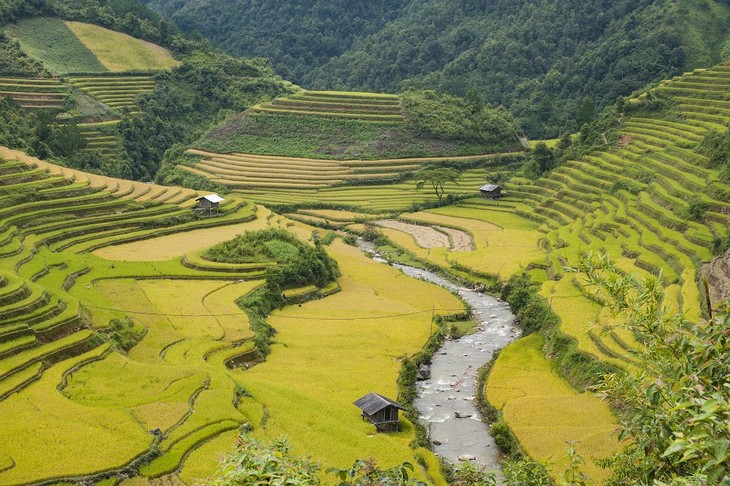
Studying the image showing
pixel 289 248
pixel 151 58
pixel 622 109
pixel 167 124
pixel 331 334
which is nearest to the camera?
pixel 331 334

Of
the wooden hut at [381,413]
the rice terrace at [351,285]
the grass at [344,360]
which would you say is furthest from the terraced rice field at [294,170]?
the wooden hut at [381,413]

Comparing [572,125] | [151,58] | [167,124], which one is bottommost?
[572,125]

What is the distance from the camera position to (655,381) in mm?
6051

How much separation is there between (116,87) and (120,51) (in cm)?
674

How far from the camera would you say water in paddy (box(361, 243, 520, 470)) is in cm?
1870

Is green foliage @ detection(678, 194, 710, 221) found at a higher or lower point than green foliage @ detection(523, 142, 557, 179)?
higher

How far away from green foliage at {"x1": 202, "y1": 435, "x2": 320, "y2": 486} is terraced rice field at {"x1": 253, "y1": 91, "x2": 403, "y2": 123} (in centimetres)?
5512

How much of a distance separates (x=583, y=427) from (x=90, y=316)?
14.5 metres

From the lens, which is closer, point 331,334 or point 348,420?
point 348,420

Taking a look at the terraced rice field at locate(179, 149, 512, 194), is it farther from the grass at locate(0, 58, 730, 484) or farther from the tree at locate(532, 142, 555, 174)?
the tree at locate(532, 142, 555, 174)

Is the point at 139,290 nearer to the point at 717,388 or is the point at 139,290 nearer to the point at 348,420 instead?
the point at 348,420

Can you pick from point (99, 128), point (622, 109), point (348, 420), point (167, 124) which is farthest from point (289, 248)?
point (167, 124)

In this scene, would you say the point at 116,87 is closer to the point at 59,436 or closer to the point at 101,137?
the point at 101,137

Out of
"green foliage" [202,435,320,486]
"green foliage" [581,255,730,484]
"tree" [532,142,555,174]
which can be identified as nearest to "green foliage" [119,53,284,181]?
"tree" [532,142,555,174]
